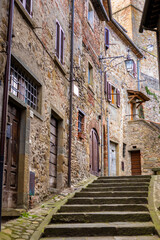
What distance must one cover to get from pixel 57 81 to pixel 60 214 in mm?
4005

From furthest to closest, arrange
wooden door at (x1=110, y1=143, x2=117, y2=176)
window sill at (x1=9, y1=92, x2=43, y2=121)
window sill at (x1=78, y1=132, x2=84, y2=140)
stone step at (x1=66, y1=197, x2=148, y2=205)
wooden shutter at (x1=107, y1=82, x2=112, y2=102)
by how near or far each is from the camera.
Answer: wooden shutter at (x1=107, y1=82, x2=112, y2=102) → wooden door at (x1=110, y1=143, x2=117, y2=176) → window sill at (x1=78, y1=132, x2=84, y2=140) → stone step at (x1=66, y1=197, x2=148, y2=205) → window sill at (x1=9, y1=92, x2=43, y2=121)

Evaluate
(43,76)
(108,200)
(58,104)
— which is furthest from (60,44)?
(108,200)

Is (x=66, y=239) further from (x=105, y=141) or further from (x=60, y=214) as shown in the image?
(x=105, y=141)

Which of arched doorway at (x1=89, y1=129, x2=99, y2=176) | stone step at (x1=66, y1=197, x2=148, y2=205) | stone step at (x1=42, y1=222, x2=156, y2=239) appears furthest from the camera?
arched doorway at (x1=89, y1=129, x2=99, y2=176)

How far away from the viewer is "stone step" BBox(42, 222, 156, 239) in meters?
5.18

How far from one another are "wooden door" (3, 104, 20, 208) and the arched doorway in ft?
18.0

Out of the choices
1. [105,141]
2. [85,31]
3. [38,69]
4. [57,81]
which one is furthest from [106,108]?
[38,69]

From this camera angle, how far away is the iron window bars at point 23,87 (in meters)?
6.34

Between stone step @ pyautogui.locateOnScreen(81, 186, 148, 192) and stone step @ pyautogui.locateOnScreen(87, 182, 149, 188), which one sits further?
stone step @ pyautogui.locateOnScreen(87, 182, 149, 188)

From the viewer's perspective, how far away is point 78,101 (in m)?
10.5

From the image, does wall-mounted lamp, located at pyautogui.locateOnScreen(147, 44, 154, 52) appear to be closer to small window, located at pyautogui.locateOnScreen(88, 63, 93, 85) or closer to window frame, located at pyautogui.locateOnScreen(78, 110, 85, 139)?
small window, located at pyautogui.locateOnScreen(88, 63, 93, 85)

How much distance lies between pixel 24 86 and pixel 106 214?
3113 millimetres

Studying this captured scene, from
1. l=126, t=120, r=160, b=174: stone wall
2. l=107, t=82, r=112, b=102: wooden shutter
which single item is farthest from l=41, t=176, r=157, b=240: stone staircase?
l=126, t=120, r=160, b=174: stone wall

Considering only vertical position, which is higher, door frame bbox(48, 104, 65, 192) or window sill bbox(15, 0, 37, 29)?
window sill bbox(15, 0, 37, 29)
